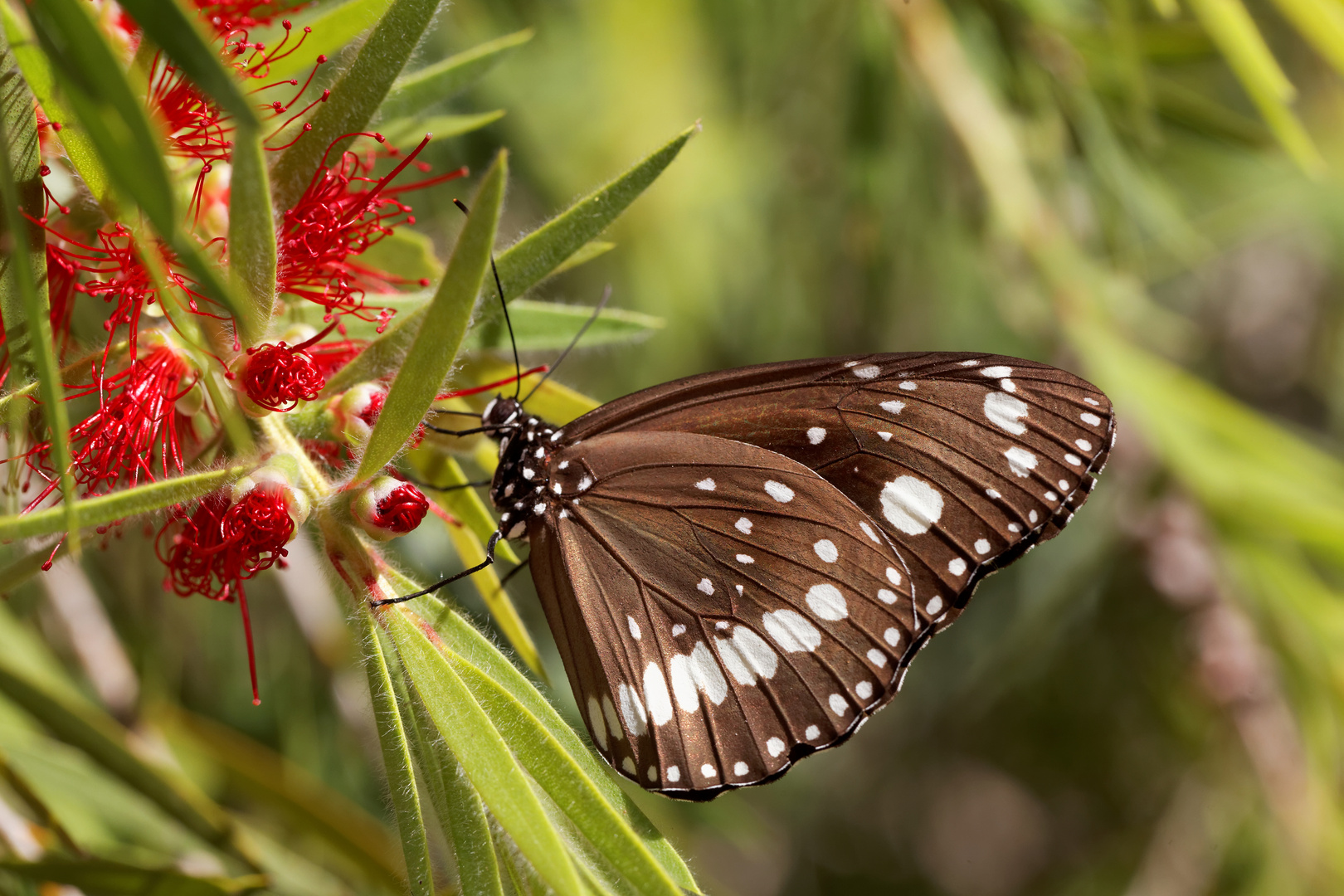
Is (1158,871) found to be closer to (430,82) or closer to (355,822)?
(355,822)

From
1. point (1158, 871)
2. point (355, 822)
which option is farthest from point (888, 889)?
point (355, 822)

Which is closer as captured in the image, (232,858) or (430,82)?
(430,82)

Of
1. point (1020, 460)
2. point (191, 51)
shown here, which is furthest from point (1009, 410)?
point (191, 51)

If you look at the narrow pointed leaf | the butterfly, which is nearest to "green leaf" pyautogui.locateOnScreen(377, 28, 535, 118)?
the butterfly

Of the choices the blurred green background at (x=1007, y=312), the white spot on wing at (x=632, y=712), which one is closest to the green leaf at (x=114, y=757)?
the blurred green background at (x=1007, y=312)

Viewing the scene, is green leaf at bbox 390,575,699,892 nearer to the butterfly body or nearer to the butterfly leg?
the butterfly leg

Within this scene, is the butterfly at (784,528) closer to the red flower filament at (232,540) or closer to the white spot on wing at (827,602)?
the white spot on wing at (827,602)
